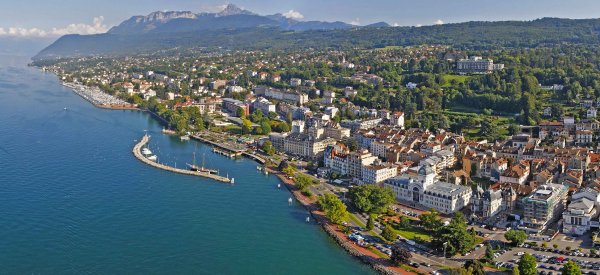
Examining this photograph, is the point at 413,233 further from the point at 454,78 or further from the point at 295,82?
the point at 295,82

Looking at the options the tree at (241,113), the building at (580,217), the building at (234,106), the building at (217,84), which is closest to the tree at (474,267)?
the building at (580,217)

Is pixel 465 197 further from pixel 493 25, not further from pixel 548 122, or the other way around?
pixel 493 25

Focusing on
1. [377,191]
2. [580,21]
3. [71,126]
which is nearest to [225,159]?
[377,191]

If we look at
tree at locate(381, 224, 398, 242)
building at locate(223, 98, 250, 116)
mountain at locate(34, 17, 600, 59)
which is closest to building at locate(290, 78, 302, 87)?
building at locate(223, 98, 250, 116)

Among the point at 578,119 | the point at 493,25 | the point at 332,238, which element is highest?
the point at 493,25

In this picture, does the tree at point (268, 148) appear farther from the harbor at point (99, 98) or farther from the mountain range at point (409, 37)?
the mountain range at point (409, 37)

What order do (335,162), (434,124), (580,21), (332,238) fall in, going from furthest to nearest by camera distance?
(580,21)
(434,124)
(335,162)
(332,238)
